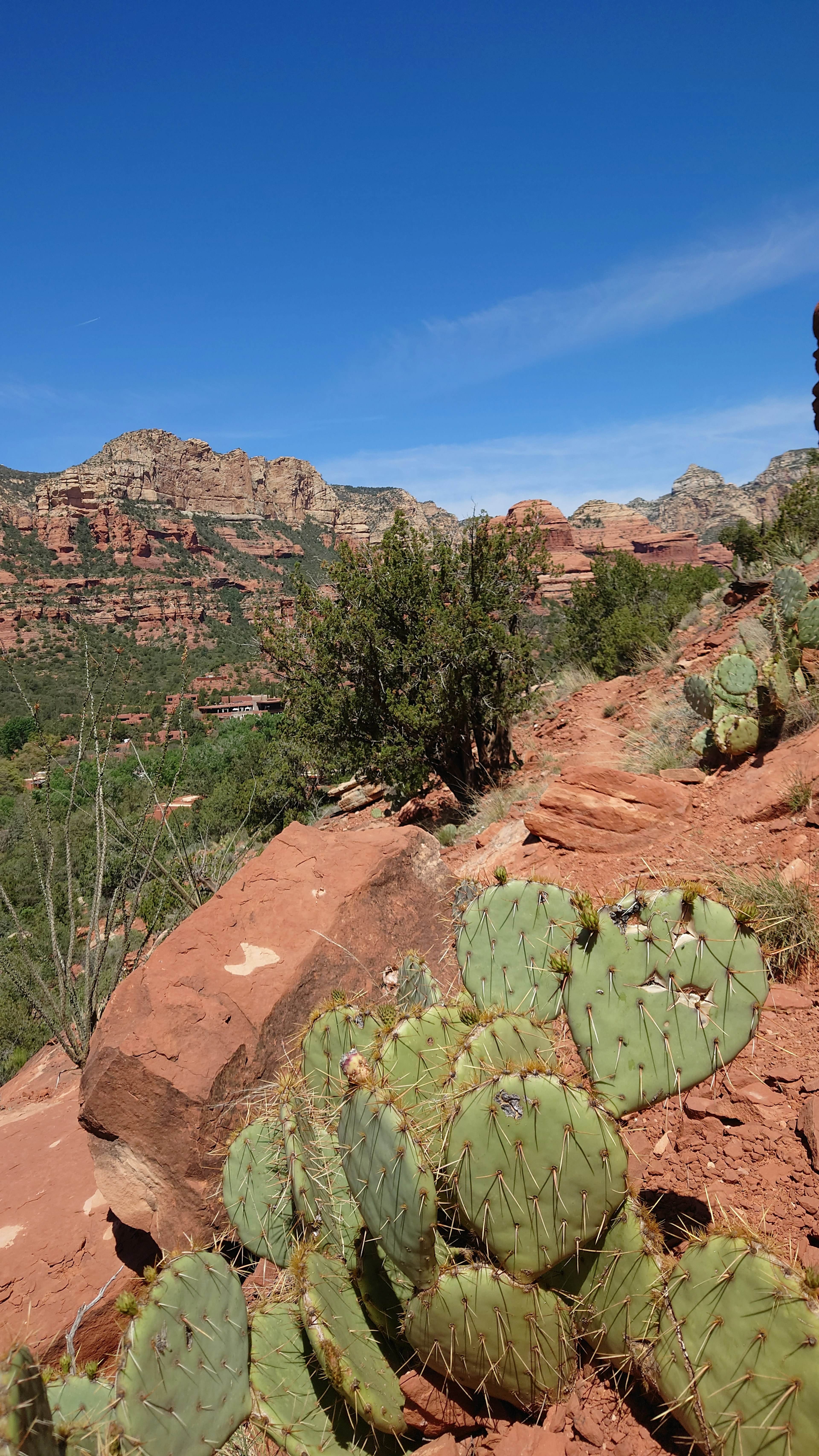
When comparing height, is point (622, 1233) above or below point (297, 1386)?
above

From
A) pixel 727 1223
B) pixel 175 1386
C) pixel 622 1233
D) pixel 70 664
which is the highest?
pixel 70 664

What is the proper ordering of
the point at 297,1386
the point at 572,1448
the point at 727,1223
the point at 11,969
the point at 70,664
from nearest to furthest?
the point at 727,1223 → the point at 572,1448 → the point at 297,1386 → the point at 11,969 → the point at 70,664

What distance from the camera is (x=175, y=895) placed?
7527mm

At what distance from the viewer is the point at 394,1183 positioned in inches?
73.1

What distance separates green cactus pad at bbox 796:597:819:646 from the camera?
651 centimetres

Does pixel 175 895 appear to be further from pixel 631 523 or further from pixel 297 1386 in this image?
pixel 631 523

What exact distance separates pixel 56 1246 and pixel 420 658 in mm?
7981

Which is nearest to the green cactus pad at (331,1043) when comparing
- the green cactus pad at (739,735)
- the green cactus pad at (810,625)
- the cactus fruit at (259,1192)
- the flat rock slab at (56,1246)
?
the cactus fruit at (259,1192)

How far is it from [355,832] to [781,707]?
4.03 meters

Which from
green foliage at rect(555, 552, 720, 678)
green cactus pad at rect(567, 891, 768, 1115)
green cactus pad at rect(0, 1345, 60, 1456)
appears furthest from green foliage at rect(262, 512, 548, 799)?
green cactus pad at rect(0, 1345, 60, 1456)

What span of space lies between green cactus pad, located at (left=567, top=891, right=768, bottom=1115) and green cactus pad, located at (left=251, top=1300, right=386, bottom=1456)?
1.24 metres

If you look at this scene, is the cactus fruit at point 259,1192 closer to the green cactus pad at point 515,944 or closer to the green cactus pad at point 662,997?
the green cactus pad at point 515,944

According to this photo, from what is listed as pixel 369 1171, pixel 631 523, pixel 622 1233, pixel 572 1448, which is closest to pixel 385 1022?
pixel 369 1171

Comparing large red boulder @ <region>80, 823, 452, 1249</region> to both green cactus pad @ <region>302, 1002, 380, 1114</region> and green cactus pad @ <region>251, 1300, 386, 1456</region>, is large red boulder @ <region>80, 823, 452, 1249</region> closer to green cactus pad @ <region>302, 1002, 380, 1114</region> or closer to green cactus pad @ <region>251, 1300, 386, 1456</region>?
green cactus pad @ <region>302, 1002, 380, 1114</region>
